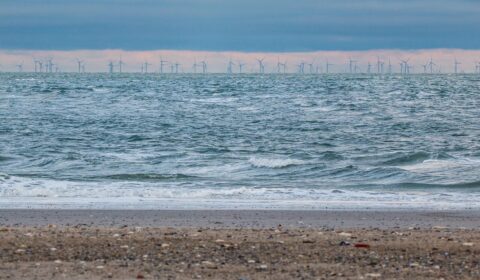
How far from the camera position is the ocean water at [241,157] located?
813 inches

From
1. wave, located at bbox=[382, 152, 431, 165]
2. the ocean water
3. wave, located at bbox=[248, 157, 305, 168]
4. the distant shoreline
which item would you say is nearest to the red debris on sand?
the distant shoreline

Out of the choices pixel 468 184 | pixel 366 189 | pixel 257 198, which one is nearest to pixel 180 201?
pixel 257 198

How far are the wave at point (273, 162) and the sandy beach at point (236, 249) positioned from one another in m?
12.0

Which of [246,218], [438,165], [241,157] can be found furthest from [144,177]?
[246,218]

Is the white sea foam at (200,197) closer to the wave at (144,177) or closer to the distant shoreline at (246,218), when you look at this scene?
the distant shoreline at (246,218)

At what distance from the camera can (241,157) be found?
30469 millimetres

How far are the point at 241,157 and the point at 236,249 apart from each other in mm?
18845

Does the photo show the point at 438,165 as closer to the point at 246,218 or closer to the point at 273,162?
the point at 273,162

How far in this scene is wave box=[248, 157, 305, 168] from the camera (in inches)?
1099

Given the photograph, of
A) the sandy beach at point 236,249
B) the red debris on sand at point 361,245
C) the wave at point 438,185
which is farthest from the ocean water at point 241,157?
the red debris on sand at point 361,245

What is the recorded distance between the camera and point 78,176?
25.4 meters

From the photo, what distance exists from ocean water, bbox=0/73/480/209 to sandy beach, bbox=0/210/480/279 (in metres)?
3.90

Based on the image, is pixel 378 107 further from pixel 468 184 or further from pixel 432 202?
pixel 432 202

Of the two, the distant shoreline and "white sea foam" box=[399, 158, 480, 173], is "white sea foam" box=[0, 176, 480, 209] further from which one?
"white sea foam" box=[399, 158, 480, 173]
